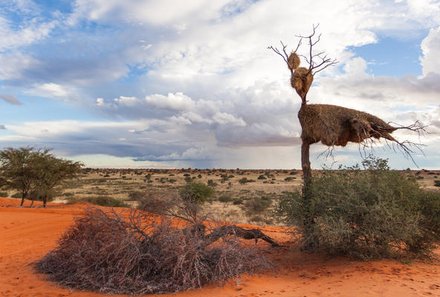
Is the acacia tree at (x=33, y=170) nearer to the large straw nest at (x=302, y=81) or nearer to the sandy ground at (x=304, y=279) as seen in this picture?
the sandy ground at (x=304, y=279)

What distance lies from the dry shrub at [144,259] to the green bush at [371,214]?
204cm

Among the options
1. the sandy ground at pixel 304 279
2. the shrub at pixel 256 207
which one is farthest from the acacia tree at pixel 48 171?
the sandy ground at pixel 304 279

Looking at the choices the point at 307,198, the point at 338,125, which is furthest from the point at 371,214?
the point at 338,125

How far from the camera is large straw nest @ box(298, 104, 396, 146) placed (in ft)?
39.7

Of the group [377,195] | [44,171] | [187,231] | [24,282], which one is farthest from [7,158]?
[377,195]

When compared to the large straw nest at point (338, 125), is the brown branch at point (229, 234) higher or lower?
lower

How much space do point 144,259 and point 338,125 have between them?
6142 millimetres

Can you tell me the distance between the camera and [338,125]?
39.9 feet

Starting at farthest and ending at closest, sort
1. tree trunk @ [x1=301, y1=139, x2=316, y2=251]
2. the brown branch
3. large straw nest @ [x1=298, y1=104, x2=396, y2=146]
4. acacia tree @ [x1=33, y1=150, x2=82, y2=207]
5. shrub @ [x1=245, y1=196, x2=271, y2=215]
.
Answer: acacia tree @ [x1=33, y1=150, x2=82, y2=207] < shrub @ [x1=245, y1=196, x2=271, y2=215] < large straw nest @ [x1=298, y1=104, x2=396, y2=146] < tree trunk @ [x1=301, y1=139, x2=316, y2=251] < the brown branch

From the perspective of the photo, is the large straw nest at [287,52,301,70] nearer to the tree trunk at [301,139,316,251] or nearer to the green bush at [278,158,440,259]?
the tree trunk at [301,139,316,251]

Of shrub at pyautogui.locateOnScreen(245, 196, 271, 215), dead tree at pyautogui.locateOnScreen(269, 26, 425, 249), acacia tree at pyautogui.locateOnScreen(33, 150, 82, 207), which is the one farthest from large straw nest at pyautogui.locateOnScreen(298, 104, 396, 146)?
acacia tree at pyautogui.locateOnScreen(33, 150, 82, 207)

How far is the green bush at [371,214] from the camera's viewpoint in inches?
409

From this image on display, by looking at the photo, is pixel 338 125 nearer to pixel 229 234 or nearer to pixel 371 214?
pixel 371 214

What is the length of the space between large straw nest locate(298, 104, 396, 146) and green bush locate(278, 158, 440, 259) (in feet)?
3.11
